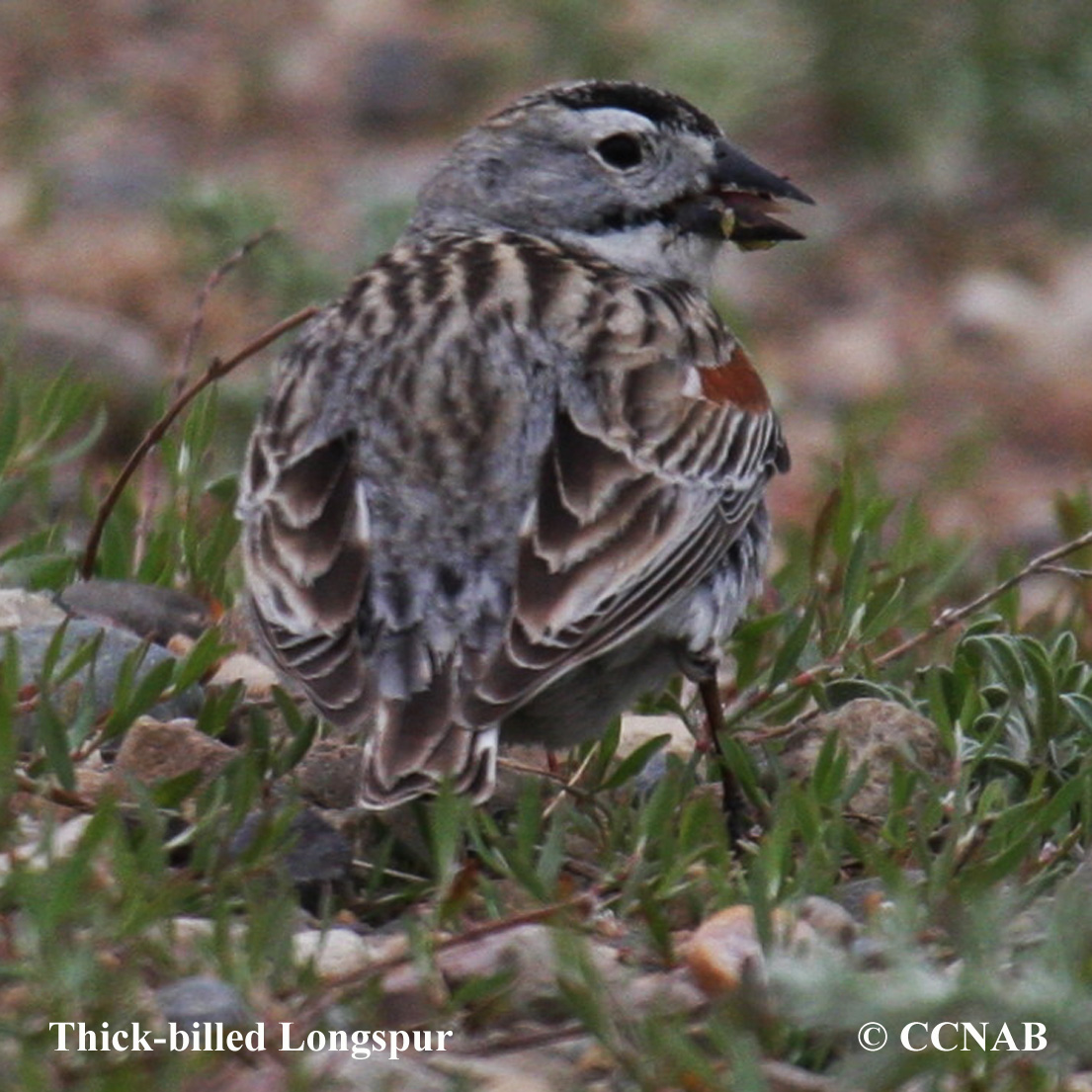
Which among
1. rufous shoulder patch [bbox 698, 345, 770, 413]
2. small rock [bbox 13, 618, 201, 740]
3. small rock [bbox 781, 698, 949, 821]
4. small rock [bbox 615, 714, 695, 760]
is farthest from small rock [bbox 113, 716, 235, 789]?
rufous shoulder patch [bbox 698, 345, 770, 413]

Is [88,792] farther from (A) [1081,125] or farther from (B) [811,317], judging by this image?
(A) [1081,125]

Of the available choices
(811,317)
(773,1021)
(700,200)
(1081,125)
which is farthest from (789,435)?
(773,1021)

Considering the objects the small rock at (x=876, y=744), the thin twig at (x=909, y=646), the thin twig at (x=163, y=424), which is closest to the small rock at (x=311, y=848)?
the small rock at (x=876, y=744)

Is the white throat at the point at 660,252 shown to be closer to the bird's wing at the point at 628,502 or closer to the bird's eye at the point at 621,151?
the bird's eye at the point at 621,151

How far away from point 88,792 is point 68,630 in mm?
664

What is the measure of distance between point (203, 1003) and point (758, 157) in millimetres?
9289

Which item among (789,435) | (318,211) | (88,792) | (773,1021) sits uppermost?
(318,211)

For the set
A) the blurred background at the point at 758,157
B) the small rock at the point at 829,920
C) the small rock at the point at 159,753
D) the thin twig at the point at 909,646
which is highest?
the blurred background at the point at 758,157

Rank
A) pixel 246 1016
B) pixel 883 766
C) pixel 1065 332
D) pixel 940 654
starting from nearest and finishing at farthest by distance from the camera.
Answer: pixel 246 1016 < pixel 883 766 < pixel 940 654 < pixel 1065 332

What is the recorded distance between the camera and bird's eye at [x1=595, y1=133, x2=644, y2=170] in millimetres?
6082

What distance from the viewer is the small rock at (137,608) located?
17.7ft

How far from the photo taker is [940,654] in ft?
19.4

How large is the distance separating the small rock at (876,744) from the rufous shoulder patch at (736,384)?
2.49ft

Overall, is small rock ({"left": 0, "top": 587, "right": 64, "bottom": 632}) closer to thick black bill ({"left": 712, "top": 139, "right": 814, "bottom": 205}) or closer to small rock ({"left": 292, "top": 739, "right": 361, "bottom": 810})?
small rock ({"left": 292, "top": 739, "right": 361, "bottom": 810})
